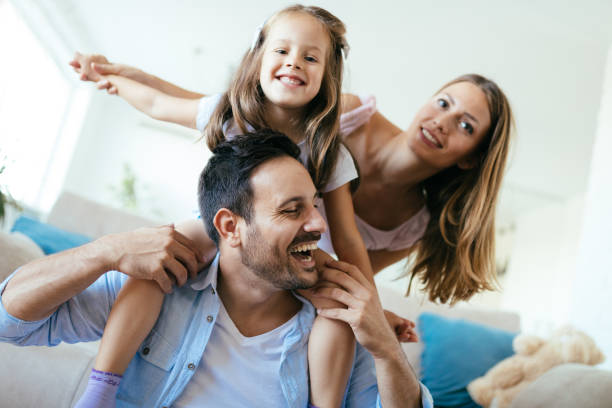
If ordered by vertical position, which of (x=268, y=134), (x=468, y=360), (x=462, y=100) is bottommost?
(x=468, y=360)

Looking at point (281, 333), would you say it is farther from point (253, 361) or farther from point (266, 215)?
point (266, 215)

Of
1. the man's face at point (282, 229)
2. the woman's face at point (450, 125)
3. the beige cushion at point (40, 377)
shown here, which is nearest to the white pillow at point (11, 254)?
the beige cushion at point (40, 377)

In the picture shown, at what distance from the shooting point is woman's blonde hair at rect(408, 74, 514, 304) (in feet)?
5.94

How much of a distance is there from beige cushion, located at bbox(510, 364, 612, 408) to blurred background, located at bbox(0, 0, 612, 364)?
2.75 feet

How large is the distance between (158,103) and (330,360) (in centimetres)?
93

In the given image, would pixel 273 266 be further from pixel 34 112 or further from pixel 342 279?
pixel 34 112

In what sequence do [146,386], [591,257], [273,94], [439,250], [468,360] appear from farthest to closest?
[591,257] < [468,360] < [439,250] < [273,94] < [146,386]

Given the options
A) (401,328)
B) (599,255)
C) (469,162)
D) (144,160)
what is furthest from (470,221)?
(144,160)

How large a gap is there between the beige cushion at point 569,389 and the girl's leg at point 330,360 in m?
0.89

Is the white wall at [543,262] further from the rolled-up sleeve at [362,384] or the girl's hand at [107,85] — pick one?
the girl's hand at [107,85]

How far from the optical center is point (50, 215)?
8.89ft

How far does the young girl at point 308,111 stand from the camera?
135cm

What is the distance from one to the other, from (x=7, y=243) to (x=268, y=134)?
1.07 m

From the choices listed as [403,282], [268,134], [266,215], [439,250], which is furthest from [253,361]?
[403,282]
